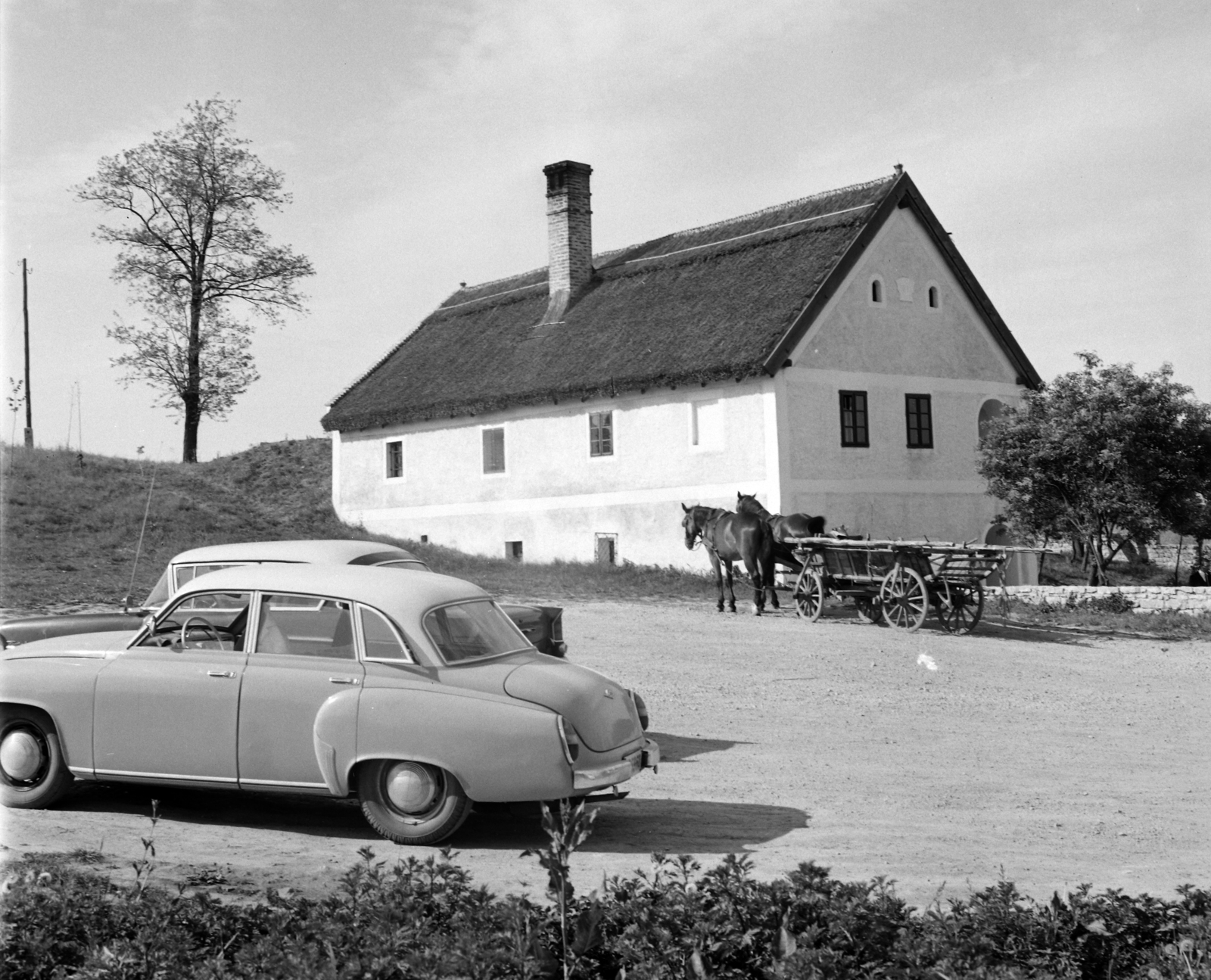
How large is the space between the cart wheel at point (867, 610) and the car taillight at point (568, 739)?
13524mm

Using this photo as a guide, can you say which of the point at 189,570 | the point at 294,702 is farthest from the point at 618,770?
the point at 189,570

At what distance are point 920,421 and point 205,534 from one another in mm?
15704

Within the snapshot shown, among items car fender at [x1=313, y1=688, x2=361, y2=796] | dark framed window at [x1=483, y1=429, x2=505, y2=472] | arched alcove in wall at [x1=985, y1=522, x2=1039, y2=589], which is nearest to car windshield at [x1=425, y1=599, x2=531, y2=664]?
car fender at [x1=313, y1=688, x2=361, y2=796]

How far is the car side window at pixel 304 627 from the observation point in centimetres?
796

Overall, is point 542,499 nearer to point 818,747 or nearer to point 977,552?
point 977,552

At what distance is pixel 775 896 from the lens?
5461 mm

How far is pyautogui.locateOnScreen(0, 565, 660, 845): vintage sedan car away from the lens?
7.46 metres

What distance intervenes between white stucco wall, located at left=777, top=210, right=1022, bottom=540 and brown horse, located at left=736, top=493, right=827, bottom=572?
15.1ft

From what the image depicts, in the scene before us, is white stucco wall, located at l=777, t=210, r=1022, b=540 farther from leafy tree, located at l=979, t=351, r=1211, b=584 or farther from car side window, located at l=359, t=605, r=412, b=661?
car side window, located at l=359, t=605, r=412, b=661

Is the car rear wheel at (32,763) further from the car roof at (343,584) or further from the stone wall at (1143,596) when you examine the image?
the stone wall at (1143,596)

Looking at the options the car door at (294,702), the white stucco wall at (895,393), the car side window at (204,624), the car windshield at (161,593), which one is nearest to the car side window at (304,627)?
the car door at (294,702)

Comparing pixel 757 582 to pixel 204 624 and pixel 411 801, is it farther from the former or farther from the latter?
pixel 411 801

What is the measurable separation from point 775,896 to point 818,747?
237 inches

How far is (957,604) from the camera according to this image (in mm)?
19547
